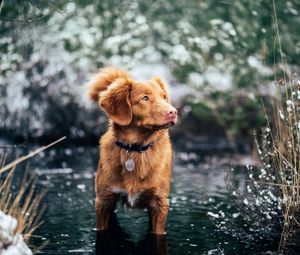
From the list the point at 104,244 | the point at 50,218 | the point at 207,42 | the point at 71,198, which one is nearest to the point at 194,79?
the point at 207,42

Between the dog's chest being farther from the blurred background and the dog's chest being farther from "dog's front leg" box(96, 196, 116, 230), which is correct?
the blurred background

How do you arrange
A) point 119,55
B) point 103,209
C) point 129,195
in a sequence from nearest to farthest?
point 129,195
point 103,209
point 119,55

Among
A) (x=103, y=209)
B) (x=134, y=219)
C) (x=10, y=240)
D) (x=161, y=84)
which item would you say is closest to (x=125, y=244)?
(x=103, y=209)

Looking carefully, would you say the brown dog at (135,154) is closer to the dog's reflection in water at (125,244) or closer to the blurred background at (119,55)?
the dog's reflection in water at (125,244)

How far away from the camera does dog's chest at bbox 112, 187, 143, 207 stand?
178 inches

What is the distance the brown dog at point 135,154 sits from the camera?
14.8 ft

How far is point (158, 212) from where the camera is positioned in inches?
181

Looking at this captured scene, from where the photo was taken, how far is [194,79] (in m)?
11.1

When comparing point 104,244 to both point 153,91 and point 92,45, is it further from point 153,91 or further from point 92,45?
point 92,45

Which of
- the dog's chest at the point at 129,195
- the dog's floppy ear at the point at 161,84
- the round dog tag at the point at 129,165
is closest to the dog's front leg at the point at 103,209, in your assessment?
the dog's chest at the point at 129,195

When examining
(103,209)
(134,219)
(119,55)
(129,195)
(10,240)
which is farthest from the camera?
(119,55)

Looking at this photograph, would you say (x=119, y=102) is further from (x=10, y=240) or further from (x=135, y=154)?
(x=10, y=240)

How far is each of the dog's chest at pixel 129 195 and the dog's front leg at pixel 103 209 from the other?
0.10 m

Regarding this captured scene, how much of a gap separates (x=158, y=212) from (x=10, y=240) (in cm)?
174
